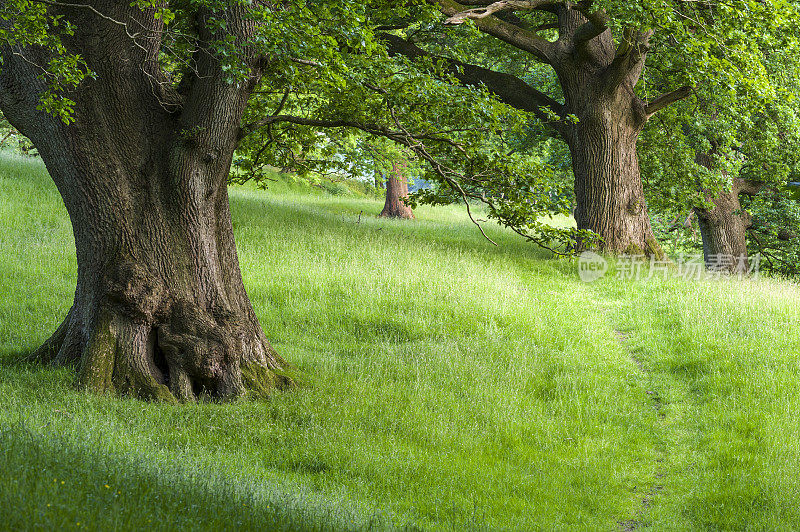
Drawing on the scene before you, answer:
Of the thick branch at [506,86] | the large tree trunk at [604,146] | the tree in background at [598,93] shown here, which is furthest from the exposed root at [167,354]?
the thick branch at [506,86]

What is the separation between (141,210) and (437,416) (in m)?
4.40

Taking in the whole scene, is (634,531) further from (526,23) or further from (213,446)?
(526,23)

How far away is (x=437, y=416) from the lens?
8.10 m

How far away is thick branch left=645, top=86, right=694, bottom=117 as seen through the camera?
54.9ft

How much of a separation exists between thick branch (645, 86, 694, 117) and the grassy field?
4961 millimetres

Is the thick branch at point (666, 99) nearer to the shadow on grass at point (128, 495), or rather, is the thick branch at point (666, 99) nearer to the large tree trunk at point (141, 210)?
the large tree trunk at point (141, 210)

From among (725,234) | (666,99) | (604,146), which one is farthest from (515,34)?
(725,234)

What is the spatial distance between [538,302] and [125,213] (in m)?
8.45

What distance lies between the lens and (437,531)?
555cm

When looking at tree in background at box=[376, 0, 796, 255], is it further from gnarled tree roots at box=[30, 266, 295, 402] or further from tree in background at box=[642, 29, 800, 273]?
gnarled tree roots at box=[30, 266, 295, 402]

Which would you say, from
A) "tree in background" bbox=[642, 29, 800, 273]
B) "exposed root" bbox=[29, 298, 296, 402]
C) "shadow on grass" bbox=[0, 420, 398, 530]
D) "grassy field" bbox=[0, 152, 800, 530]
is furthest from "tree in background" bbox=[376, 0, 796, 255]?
"shadow on grass" bbox=[0, 420, 398, 530]

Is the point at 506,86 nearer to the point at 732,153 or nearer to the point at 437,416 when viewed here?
the point at 732,153

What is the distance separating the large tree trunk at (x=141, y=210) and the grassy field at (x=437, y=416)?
65cm

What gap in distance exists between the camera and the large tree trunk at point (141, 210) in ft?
25.9
